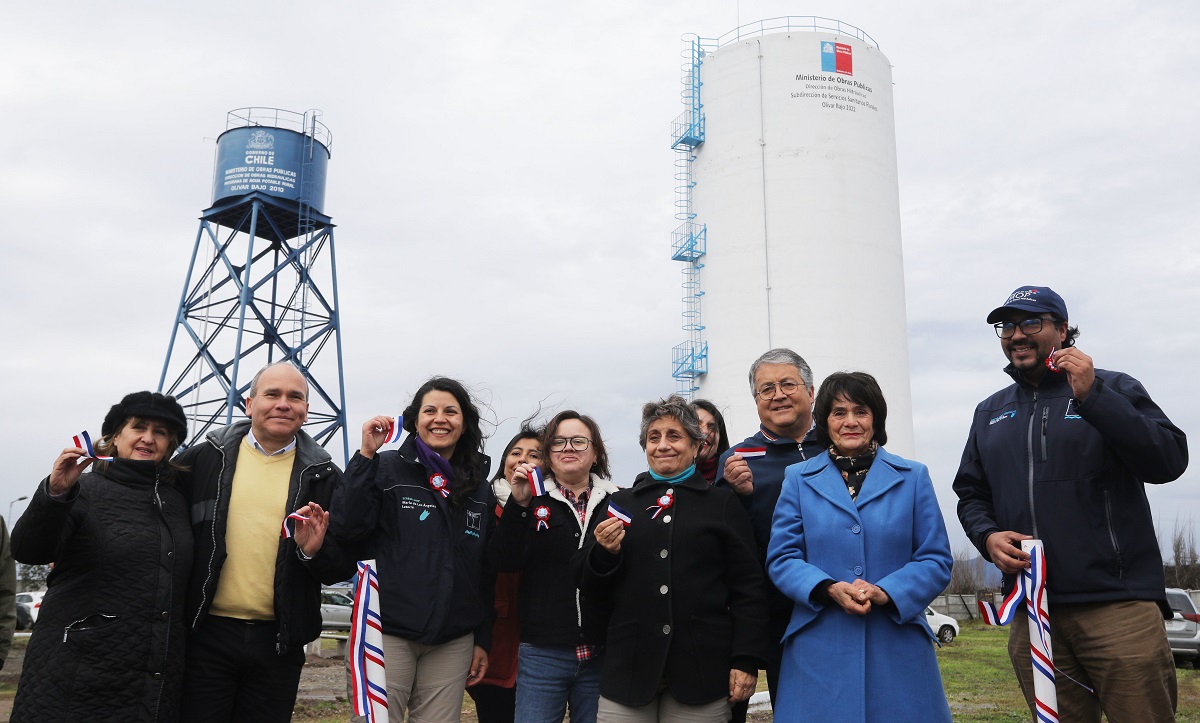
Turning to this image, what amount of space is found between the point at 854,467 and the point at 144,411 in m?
3.03

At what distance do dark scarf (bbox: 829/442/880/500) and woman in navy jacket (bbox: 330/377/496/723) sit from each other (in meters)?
1.72

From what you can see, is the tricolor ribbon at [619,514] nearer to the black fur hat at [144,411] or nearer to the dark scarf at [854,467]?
the dark scarf at [854,467]

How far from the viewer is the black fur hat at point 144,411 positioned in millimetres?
4047

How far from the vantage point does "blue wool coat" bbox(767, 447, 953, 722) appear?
11.3ft

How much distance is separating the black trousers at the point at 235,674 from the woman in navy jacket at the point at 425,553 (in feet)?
1.63

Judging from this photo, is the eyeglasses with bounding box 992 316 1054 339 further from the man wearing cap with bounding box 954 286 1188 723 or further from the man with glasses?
the man with glasses

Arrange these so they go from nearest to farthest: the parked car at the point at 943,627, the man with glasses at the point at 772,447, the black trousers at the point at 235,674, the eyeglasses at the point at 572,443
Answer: the black trousers at the point at 235,674
the man with glasses at the point at 772,447
the eyeglasses at the point at 572,443
the parked car at the point at 943,627

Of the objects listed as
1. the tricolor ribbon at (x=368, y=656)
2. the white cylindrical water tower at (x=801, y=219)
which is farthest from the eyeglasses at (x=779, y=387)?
the white cylindrical water tower at (x=801, y=219)

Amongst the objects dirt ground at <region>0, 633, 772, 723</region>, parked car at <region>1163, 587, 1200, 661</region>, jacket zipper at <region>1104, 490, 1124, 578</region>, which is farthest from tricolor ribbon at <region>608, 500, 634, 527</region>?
parked car at <region>1163, 587, 1200, 661</region>

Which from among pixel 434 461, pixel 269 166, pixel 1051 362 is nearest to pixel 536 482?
pixel 434 461

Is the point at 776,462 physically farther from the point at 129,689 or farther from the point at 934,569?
the point at 129,689

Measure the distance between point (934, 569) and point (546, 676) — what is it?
1.81 m

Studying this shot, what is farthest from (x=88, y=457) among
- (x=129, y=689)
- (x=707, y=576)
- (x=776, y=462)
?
(x=776, y=462)

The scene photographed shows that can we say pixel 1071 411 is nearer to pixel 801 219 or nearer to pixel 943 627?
pixel 801 219
